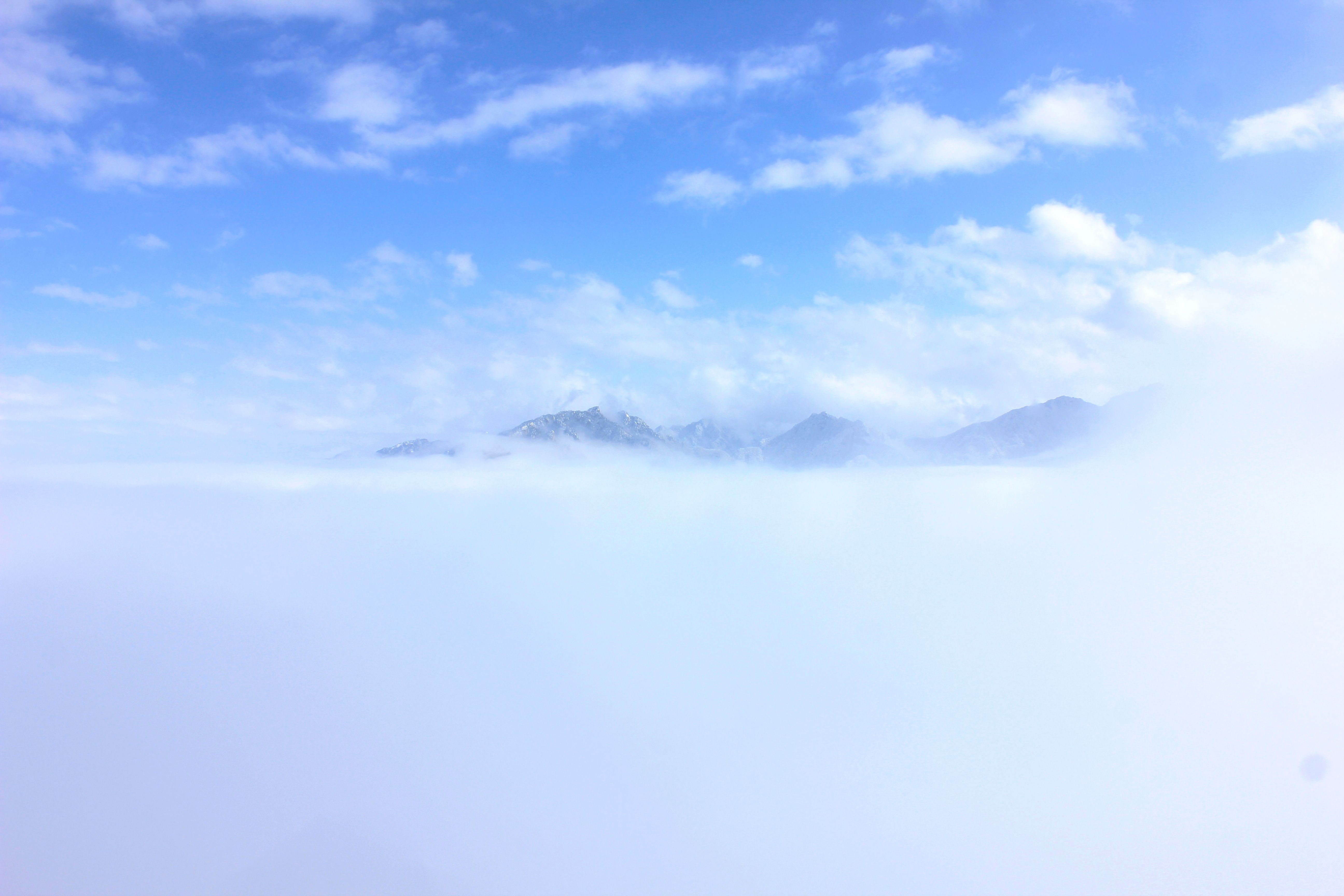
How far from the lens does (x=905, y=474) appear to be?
158 m

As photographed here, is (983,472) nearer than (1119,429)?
No

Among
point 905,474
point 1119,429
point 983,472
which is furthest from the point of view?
point 983,472

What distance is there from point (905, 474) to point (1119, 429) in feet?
220

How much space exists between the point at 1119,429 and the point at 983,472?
85.5 m

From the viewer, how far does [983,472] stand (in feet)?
572

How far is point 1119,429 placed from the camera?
91.8m

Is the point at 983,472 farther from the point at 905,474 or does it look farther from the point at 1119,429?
the point at 1119,429

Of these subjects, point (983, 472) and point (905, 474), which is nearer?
point (905, 474)

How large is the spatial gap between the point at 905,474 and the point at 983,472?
3114 centimetres

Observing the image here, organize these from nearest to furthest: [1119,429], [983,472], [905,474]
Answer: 1. [1119,429]
2. [905,474]
3. [983,472]

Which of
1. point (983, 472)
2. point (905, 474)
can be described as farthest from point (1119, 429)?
point (983, 472)

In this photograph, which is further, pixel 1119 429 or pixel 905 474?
pixel 905 474
